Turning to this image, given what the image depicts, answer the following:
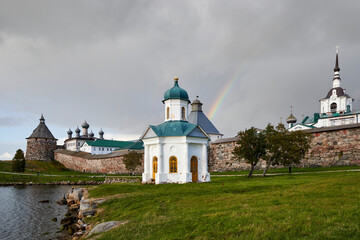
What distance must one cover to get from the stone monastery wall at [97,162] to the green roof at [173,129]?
22.8m

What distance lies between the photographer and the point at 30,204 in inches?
920

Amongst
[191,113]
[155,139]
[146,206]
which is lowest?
[146,206]

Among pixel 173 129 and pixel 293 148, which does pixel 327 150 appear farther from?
pixel 173 129

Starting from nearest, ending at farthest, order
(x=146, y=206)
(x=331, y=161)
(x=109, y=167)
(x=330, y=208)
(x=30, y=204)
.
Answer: (x=330, y=208) → (x=146, y=206) → (x=30, y=204) → (x=331, y=161) → (x=109, y=167)

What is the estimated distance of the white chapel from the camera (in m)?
24.4

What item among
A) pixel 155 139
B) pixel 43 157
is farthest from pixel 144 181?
pixel 43 157

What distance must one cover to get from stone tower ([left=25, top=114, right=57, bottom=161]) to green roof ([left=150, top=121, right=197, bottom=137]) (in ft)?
225

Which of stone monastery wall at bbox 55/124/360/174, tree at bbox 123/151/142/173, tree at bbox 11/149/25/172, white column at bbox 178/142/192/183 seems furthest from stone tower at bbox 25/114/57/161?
white column at bbox 178/142/192/183

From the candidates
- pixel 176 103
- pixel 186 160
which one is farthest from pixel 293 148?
pixel 176 103

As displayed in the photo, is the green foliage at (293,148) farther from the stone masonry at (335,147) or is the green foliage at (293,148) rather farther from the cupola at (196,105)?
the cupola at (196,105)

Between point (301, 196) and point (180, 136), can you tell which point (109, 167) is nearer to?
point (180, 136)

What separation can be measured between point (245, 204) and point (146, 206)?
4667mm

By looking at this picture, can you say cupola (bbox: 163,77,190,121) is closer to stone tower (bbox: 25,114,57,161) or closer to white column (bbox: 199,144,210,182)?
white column (bbox: 199,144,210,182)

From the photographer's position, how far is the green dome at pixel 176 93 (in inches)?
1048
